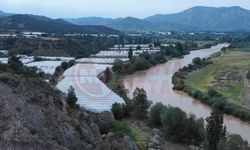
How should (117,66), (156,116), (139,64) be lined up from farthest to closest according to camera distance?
(139,64)
(117,66)
(156,116)

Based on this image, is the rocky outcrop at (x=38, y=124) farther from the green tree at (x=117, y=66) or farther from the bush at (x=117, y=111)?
the green tree at (x=117, y=66)

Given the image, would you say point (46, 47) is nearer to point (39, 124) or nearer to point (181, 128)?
point (181, 128)

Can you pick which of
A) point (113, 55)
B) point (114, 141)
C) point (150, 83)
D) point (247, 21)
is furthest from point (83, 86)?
point (247, 21)

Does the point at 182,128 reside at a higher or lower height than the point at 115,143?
lower

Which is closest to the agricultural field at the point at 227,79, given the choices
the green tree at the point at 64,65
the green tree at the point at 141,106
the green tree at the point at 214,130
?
the green tree at the point at 141,106

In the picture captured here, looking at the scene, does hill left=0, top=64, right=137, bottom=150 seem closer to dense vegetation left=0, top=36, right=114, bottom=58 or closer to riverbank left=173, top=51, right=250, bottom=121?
riverbank left=173, top=51, right=250, bottom=121

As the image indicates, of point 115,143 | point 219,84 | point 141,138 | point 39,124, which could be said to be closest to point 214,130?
point 141,138

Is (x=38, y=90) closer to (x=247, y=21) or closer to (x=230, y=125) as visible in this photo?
(x=230, y=125)
